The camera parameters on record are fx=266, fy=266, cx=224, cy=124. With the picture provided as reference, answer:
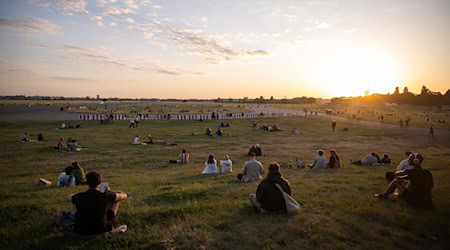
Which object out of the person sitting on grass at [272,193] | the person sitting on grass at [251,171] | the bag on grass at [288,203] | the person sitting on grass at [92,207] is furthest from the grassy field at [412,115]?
the person sitting on grass at [92,207]

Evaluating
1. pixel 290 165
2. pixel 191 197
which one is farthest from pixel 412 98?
pixel 191 197

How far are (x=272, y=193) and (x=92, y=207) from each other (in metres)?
4.55

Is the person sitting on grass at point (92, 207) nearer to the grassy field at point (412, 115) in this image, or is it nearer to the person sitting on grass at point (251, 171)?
the person sitting on grass at point (251, 171)

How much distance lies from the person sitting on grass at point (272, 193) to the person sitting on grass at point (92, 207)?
12.5ft

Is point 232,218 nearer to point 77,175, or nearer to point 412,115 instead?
point 77,175

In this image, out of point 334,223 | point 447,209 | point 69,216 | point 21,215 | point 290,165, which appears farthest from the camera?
point 290,165

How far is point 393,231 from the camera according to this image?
22.1ft

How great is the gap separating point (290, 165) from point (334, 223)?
10.5 m

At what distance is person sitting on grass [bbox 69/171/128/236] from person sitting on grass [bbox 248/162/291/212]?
3808 millimetres

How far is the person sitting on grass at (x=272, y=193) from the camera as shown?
7.34 m

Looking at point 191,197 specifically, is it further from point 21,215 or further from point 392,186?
point 392,186

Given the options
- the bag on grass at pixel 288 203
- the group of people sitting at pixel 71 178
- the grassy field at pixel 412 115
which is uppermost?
the grassy field at pixel 412 115

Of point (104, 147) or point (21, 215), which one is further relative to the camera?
point (104, 147)

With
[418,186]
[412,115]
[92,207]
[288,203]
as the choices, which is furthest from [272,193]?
[412,115]
